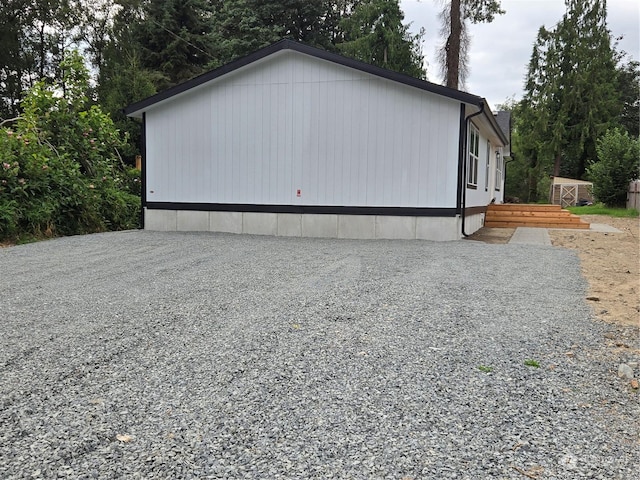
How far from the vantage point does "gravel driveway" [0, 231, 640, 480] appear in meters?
1.69

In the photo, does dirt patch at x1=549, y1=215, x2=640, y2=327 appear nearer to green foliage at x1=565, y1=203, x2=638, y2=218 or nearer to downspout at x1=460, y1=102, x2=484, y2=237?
downspout at x1=460, y1=102, x2=484, y2=237

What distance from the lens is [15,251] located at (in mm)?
6586

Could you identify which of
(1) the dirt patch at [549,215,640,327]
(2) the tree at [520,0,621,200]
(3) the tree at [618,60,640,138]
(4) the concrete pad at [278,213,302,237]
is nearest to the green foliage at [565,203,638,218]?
(1) the dirt patch at [549,215,640,327]

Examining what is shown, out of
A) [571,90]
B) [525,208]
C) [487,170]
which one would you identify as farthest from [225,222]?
[571,90]

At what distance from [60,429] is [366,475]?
1.18 metres

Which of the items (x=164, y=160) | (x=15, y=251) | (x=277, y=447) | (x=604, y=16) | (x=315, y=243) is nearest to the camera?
(x=277, y=447)

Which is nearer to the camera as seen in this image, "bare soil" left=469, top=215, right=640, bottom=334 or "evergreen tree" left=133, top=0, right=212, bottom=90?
"bare soil" left=469, top=215, right=640, bottom=334

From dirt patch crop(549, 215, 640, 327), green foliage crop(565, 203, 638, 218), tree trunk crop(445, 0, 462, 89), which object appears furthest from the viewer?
green foliage crop(565, 203, 638, 218)

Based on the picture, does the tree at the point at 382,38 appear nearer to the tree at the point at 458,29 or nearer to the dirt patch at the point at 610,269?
the tree at the point at 458,29

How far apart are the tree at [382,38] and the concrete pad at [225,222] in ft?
43.5

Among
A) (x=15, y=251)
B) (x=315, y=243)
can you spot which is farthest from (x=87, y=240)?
(x=315, y=243)

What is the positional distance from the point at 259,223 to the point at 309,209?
1.02m

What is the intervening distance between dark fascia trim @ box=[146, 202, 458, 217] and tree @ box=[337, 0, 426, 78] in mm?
13173

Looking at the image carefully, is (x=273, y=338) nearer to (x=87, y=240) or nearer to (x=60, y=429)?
(x=60, y=429)
